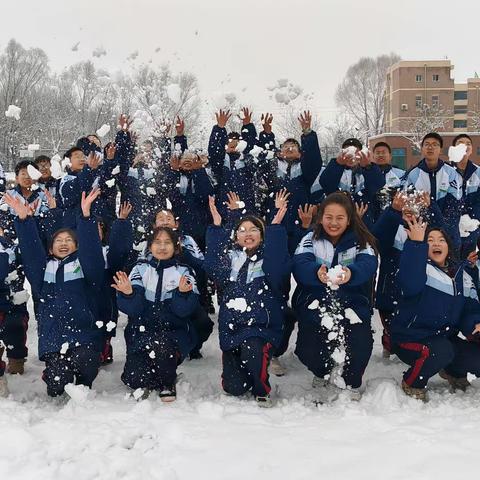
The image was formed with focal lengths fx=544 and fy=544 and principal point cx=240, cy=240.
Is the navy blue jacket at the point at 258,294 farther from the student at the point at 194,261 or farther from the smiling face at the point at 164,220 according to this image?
the smiling face at the point at 164,220

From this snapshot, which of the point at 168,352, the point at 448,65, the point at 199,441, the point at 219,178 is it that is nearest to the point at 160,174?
the point at 219,178

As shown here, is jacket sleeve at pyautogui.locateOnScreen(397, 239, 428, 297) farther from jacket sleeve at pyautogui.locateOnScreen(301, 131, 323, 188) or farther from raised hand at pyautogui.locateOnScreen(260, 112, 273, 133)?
raised hand at pyautogui.locateOnScreen(260, 112, 273, 133)

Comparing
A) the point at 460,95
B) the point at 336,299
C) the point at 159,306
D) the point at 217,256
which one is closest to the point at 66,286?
the point at 159,306

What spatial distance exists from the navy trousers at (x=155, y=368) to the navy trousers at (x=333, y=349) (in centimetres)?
99

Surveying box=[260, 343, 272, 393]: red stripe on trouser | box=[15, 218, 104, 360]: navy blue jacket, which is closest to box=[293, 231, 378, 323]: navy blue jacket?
box=[260, 343, 272, 393]: red stripe on trouser

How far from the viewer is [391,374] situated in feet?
14.9

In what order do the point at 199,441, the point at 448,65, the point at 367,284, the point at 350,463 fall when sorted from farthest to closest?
1. the point at 448,65
2. the point at 367,284
3. the point at 199,441
4. the point at 350,463

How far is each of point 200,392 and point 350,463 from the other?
58.4 inches

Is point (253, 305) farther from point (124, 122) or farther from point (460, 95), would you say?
point (460, 95)

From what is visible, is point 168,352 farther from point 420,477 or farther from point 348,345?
point 420,477

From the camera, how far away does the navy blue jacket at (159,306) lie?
4207 millimetres

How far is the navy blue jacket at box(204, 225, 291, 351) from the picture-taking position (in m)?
4.11

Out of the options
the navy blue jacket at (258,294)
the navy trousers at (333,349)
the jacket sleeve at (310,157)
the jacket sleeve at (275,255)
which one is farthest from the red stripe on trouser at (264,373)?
the jacket sleeve at (310,157)

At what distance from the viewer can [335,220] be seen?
420 cm
